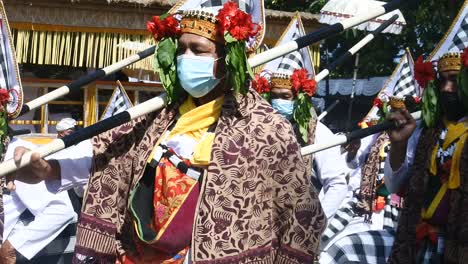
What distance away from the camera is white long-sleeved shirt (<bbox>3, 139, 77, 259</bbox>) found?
20.4 ft

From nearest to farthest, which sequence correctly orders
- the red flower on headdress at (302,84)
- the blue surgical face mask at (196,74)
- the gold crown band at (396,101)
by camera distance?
the blue surgical face mask at (196,74), the red flower on headdress at (302,84), the gold crown band at (396,101)

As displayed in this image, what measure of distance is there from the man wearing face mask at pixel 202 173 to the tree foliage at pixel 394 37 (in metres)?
13.2

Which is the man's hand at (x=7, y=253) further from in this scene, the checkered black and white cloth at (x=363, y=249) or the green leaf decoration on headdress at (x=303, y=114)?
the green leaf decoration on headdress at (x=303, y=114)

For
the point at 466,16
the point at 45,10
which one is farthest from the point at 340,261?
the point at 45,10

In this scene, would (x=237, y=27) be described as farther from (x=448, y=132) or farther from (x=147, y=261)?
(x=448, y=132)

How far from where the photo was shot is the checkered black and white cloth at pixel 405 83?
1061 centimetres

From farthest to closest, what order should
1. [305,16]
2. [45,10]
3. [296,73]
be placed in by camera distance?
[305,16], [45,10], [296,73]

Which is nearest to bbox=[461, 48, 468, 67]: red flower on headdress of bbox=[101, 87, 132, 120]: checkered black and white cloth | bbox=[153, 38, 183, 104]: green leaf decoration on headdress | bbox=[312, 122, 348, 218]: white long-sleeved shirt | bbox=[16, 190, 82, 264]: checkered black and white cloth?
bbox=[153, 38, 183, 104]: green leaf decoration on headdress

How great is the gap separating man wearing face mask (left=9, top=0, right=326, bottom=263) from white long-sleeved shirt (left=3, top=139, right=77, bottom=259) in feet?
7.03

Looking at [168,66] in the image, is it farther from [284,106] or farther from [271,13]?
[271,13]

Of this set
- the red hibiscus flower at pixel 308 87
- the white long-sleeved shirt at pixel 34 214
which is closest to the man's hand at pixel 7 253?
the white long-sleeved shirt at pixel 34 214

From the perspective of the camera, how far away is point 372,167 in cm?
1012

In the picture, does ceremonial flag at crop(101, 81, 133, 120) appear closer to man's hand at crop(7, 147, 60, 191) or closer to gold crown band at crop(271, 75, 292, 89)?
gold crown band at crop(271, 75, 292, 89)

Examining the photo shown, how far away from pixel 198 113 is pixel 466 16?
81.0 inches
